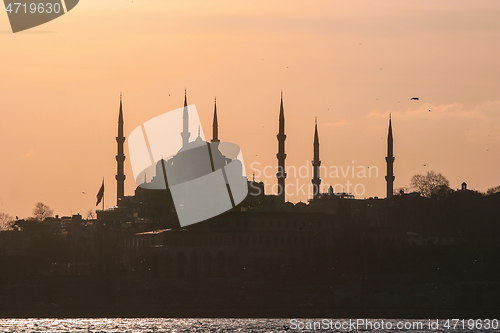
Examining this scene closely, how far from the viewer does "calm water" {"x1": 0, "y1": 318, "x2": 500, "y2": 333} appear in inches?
3346

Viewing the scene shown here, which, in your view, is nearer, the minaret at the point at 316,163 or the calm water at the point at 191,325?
the calm water at the point at 191,325

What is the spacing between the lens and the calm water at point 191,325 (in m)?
85.0

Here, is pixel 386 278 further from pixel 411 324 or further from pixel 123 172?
pixel 123 172

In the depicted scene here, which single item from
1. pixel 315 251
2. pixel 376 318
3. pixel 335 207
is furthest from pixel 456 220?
pixel 376 318

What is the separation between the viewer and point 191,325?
8869 cm

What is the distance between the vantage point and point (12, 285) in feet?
321

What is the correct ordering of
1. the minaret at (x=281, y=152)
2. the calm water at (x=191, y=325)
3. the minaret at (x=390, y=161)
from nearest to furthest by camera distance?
the calm water at (x=191, y=325) → the minaret at (x=281, y=152) → the minaret at (x=390, y=161)

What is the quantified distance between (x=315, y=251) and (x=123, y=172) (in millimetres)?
30599

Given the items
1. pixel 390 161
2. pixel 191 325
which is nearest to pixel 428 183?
pixel 390 161

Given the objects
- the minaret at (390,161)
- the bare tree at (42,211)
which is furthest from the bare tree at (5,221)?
the minaret at (390,161)

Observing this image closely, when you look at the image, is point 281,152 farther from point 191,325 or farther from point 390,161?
point 191,325

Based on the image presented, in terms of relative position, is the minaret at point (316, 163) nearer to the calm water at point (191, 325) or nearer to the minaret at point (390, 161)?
the minaret at point (390, 161)

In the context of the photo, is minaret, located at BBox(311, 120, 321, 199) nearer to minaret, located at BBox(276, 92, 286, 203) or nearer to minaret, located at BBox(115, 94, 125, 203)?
minaret, located at BBox(276, 92, 286, 203)

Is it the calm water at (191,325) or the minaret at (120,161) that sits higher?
the minaret at (120,161)
